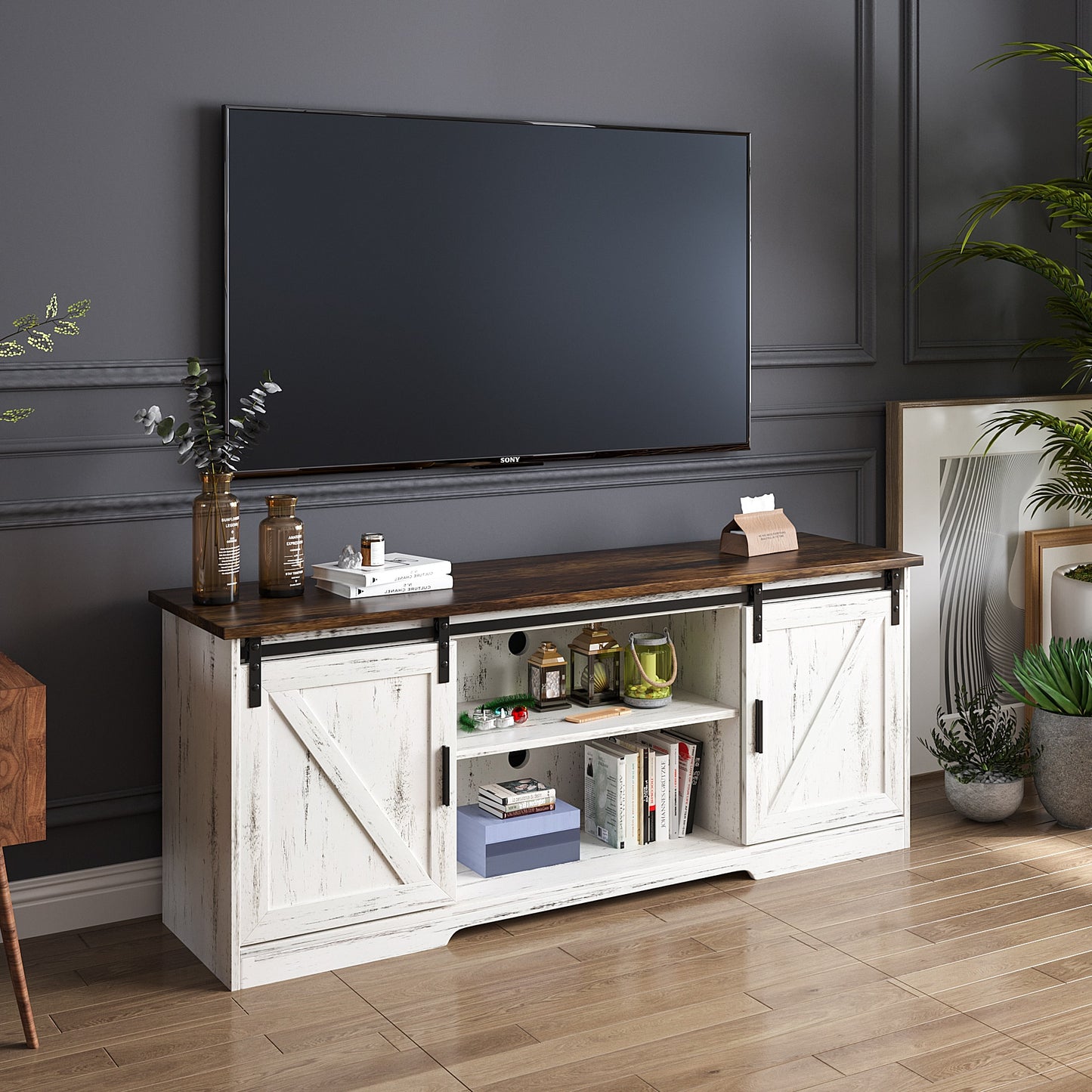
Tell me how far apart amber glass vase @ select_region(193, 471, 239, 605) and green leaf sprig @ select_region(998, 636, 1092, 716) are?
2.10 m

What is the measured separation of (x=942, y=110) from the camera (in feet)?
13.2

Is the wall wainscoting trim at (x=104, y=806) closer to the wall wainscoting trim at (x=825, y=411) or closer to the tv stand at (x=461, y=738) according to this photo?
the tv stand at (x=461, y=738)

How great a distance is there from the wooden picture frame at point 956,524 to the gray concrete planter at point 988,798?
379mm

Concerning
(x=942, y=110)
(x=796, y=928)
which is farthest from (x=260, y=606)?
(x=942, y=110)

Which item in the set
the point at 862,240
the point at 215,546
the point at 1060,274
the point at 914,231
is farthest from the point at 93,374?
the point at 1060,274

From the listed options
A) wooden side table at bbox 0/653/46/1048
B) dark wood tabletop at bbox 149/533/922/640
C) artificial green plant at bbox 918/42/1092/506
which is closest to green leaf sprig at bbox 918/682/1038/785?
dark wood tabletop at bbox 149/533/922/640

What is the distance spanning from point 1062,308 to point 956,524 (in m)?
0.69

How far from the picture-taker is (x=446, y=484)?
3.40 m

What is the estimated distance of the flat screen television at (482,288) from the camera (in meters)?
3.11

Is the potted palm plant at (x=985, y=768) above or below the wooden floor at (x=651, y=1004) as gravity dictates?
above

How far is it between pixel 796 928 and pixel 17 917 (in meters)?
1.71

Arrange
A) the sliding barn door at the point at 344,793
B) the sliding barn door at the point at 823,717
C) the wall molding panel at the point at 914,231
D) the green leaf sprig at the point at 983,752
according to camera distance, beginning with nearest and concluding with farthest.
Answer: the sliding barn door at the point at 344,793
the sliding barn door at the point at 823,717
the green leaf sprig at the point at 983,752
the wall molding panel at the point at 914,231

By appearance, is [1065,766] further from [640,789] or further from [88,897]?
[88,897]

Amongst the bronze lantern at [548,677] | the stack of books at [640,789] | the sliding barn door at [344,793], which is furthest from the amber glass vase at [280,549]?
the stack of books at [640,789]
